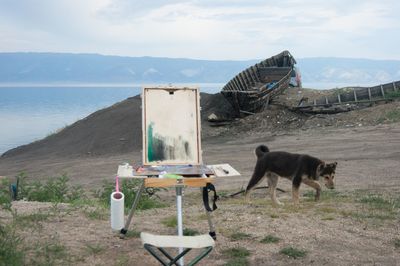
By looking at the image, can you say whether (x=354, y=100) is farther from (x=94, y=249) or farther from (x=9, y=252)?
(x=9, y=252)

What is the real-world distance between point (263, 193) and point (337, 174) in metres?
3.65

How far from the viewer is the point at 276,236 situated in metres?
8.01

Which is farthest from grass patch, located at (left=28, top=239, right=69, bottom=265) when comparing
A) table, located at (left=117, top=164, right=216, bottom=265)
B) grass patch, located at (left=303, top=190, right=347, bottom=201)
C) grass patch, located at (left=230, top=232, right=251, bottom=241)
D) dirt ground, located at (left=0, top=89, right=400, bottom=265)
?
grass patch, located at (left=303, top=190, right=347, bottom=201)

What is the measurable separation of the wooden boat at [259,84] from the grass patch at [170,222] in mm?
20686

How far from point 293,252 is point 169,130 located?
2239 millimetres

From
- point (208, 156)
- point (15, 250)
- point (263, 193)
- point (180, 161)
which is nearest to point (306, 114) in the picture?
point (208, 156)

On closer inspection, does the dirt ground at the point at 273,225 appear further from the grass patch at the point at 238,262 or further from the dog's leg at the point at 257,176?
the dog's leg at the point at 257,176

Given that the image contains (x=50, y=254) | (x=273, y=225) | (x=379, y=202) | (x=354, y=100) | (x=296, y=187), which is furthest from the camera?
(x=354, y=100)

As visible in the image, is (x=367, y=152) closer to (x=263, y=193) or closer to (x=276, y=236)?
(x=263, y=193)

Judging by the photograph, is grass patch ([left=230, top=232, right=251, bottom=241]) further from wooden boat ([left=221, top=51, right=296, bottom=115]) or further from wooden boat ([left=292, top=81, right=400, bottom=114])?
wooden boat ([left=221, top=51, right=296, bottom=115])

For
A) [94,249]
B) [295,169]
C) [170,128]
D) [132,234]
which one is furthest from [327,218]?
[94,249]

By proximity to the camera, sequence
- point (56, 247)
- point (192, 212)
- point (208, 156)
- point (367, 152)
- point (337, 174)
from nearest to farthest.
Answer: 1. point (56, 247)
2. point (192, 212)
3. point (337, 174)
4. point (367, 152)
5. point (208, 156)

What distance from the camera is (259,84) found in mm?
33875

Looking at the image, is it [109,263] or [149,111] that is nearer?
Result: [109,263]
